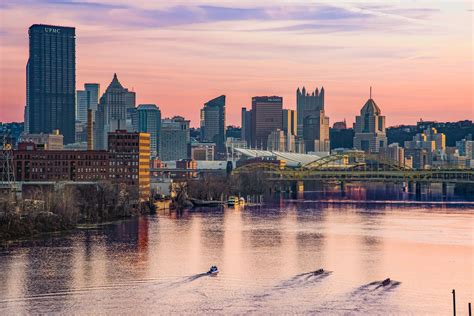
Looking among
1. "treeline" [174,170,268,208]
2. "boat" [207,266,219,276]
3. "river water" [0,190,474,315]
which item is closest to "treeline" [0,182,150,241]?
"river water" [0,190,474,315]

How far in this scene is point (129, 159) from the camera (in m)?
88.2

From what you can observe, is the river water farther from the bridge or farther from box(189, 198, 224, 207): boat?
the bridge

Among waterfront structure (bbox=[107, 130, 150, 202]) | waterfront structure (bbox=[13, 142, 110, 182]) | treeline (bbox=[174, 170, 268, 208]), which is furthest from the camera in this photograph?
treeline (bbox=[174, 170, 268, 208])

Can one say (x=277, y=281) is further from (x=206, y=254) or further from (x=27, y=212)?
(x=27, y=212)

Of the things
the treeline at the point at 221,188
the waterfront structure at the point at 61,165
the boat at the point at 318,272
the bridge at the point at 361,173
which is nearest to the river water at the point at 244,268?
the boat at the point at 318,272

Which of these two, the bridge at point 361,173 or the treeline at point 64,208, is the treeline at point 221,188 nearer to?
the bridge at point 361,173

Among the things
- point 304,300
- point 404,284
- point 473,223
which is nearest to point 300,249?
point 404,284

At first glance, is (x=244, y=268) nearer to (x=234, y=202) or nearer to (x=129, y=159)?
(x=129, y=159)

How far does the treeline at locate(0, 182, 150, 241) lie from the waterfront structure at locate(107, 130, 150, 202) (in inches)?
316

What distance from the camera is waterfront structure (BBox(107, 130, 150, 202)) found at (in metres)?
87.1

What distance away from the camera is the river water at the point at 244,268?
3406 cm

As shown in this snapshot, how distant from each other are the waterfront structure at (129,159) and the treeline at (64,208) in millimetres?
8027

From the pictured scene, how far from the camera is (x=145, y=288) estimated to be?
36.8m

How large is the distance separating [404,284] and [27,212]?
973 inches
